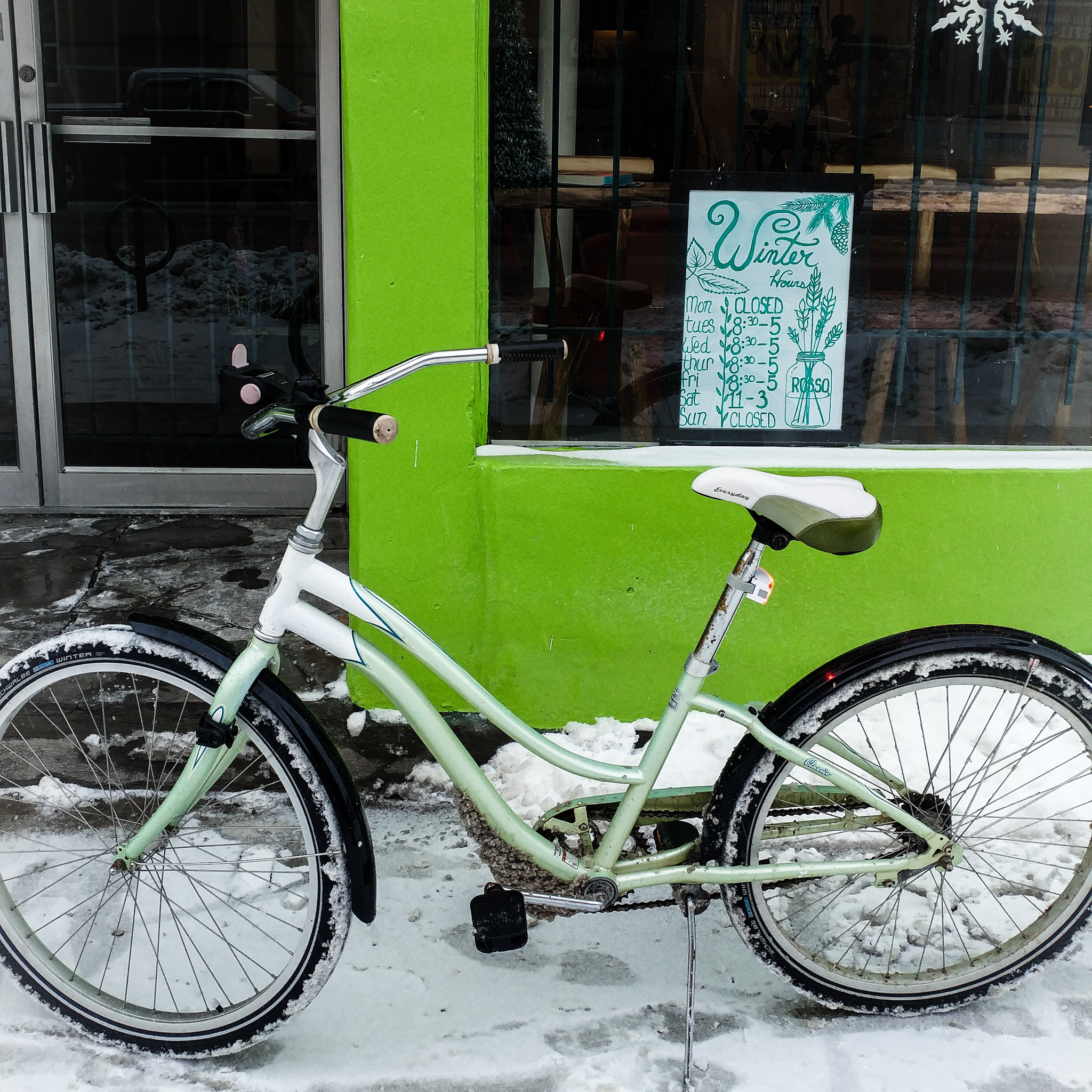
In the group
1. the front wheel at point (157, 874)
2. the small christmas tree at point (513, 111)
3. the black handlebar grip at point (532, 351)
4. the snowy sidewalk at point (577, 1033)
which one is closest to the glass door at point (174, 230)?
the small christmas tree at point (513, 111)

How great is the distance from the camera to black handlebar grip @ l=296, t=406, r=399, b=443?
1973mm

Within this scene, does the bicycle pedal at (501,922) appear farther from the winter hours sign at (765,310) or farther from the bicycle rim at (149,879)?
the winter hours sign at (765,310)

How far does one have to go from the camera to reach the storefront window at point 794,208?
3.60 m

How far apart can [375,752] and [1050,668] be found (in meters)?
1.97

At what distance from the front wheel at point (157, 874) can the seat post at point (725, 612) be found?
0.75 metres

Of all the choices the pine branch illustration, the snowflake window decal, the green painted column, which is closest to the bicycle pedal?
the green painted column

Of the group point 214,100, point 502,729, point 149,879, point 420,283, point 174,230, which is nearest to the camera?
point 502,729

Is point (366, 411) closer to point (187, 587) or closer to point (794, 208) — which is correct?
point (794, 208)

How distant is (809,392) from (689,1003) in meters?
2.04

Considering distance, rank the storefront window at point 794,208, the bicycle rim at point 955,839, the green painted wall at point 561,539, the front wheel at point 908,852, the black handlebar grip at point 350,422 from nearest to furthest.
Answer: the black handlebar grip at point 350,422
the front wheel at point 908,852
the bicycle rim at point 955,839
the green painted wall at point 561,539
the storefront window at point 794,208

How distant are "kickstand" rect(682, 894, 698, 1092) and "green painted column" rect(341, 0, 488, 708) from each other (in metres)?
1.41

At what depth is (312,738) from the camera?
7.45ft

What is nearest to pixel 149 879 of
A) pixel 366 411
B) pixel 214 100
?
pixel 366 411

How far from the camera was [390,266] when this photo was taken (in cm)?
349
